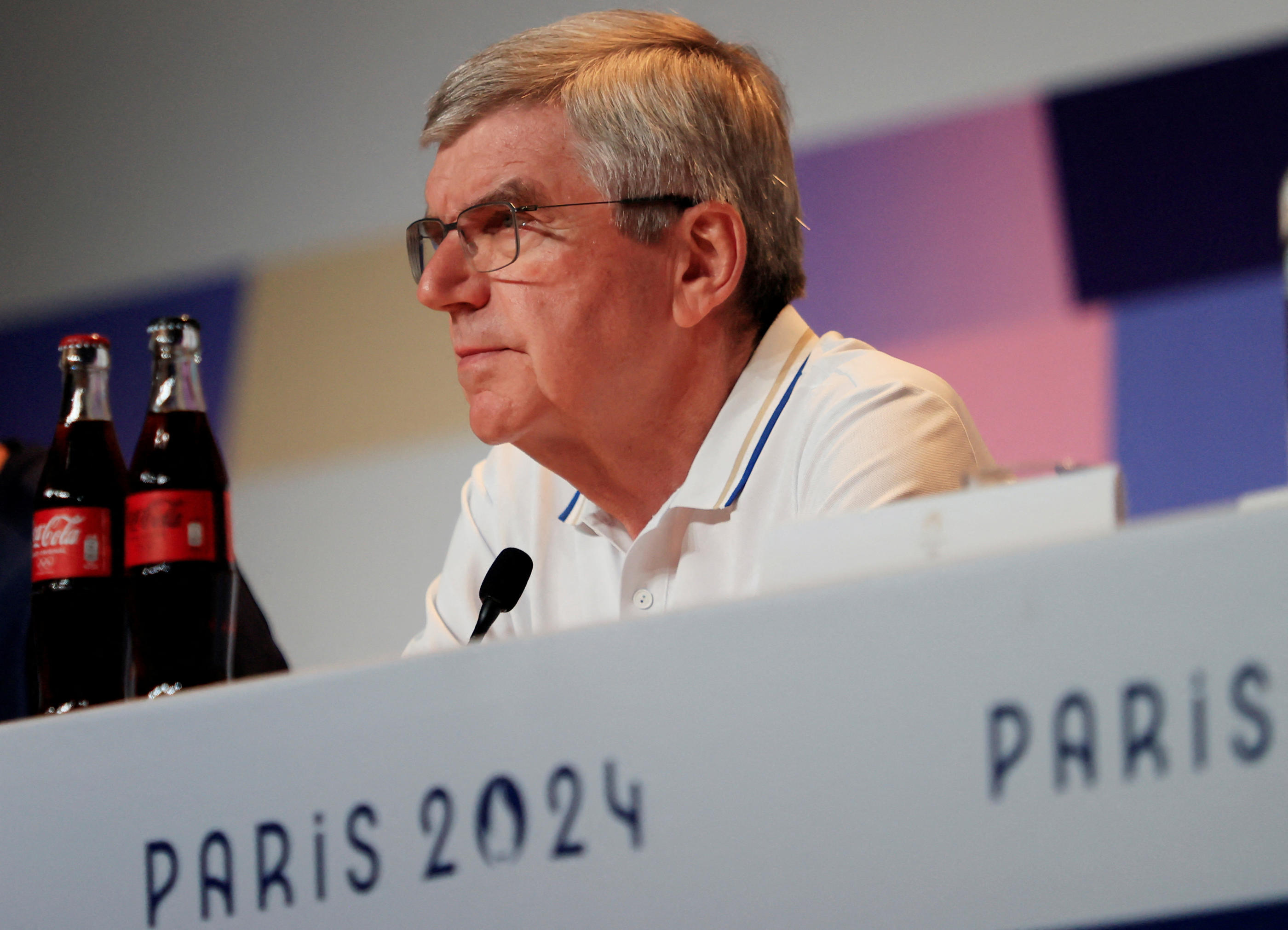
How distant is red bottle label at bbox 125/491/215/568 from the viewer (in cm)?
93

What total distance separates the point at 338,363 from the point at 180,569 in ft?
5.35

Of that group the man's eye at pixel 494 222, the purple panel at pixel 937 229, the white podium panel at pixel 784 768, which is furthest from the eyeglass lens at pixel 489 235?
the purple panel at pixel 937 229

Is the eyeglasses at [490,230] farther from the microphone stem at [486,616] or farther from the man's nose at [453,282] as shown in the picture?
the microphone stem at [486,616]

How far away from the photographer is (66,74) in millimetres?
2861

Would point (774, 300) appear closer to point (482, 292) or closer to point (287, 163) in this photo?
point (482, 292)

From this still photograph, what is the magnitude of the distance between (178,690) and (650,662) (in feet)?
1.89

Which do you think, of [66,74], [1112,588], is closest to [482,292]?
[1112,588]

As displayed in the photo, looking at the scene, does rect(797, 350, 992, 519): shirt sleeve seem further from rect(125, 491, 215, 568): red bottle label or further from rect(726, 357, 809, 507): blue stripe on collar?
rect(125, 491, 215, 568): red bottle label

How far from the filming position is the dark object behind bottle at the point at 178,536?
3.07 ft

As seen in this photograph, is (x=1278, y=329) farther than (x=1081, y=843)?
Yes

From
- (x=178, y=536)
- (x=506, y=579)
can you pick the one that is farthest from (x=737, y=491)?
(x=178, y=536)

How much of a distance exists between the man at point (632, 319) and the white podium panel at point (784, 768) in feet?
1.89

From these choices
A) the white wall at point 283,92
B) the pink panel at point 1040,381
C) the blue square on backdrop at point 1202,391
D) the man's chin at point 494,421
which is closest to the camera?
the man's chin at point 494,421

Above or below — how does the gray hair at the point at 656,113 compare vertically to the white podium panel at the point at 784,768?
above
